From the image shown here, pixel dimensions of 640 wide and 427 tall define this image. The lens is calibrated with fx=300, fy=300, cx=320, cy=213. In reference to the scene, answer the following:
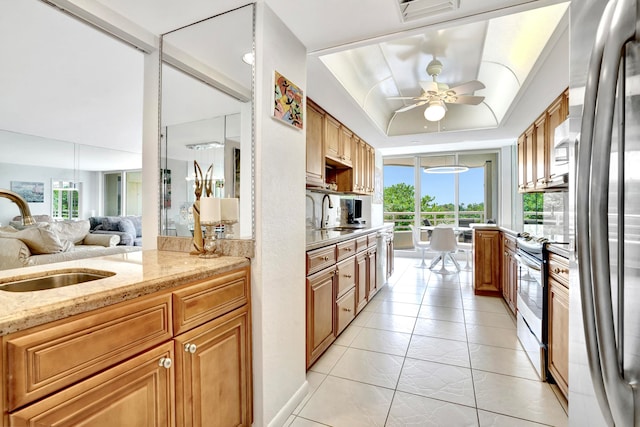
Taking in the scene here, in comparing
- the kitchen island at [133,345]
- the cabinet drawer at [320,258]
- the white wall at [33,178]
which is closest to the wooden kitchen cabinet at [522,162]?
the cabinet drawer at [320,258]

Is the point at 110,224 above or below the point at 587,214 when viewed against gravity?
below

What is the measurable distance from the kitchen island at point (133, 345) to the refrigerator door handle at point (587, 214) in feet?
3.92

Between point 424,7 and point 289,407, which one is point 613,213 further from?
point 289,407

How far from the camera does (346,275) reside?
2.74m

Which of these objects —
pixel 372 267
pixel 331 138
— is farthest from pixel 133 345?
pixel 372 267

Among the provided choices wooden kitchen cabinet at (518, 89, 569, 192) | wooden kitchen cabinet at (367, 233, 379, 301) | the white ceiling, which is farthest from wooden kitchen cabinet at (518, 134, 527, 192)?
wooden kitchen cabinet at (367, 233, 379, 301)

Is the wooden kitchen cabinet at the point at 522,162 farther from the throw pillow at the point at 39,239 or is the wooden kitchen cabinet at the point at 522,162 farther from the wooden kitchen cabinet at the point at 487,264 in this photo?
the throw pillow at the point at 39,239

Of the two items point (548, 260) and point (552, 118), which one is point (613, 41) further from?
point (552, 118)

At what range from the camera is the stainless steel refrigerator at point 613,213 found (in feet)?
1.90

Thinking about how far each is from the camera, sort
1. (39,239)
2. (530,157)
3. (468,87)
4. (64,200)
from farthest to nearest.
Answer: (64,200) → (530,157) → (468,87) → (39,239)

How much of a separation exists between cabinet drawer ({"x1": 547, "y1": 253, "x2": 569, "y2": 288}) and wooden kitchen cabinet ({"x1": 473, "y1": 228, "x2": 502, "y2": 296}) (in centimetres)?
205

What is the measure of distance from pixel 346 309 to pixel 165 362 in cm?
193

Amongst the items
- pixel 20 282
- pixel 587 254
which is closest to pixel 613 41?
pixel 587 254

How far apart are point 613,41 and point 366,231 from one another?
2.83 meters
